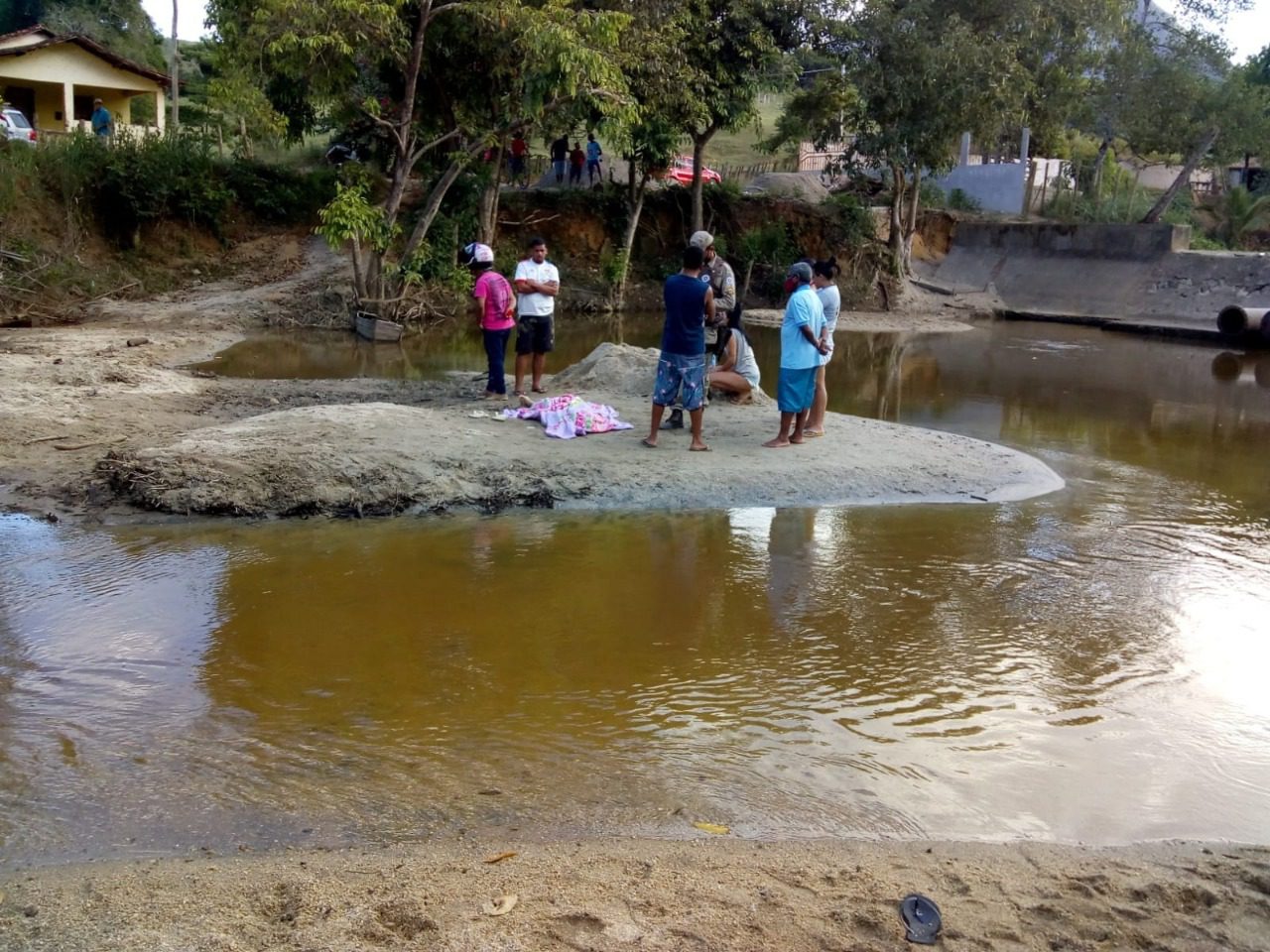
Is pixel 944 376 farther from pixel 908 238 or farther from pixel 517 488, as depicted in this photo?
pixel 908 238

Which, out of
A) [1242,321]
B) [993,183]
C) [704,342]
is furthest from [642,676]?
[993,183]

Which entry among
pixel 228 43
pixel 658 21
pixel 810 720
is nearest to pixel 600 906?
pixel 810 720

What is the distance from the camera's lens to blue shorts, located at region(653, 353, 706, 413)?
8367 millimetres

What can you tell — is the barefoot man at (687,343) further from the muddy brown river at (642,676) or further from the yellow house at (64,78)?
the yellow house at (64,78)

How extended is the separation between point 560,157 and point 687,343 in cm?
2005

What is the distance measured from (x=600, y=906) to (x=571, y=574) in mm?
3374

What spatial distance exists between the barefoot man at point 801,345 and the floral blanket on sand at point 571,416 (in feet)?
4.76

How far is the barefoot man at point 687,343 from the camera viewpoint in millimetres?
8102

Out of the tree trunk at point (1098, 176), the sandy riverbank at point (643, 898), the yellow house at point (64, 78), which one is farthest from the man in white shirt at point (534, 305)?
the yellow house at point (64, 78)

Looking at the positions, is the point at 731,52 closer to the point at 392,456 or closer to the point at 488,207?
the point at 488,207

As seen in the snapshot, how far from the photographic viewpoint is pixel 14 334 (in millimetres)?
14086

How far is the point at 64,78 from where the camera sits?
96.0 ft

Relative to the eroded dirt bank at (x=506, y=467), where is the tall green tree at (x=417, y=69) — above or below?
above

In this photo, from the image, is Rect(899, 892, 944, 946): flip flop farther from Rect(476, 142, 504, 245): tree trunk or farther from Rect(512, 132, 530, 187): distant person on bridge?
Rect(512, 132, 530, 187): distant person on bridge
